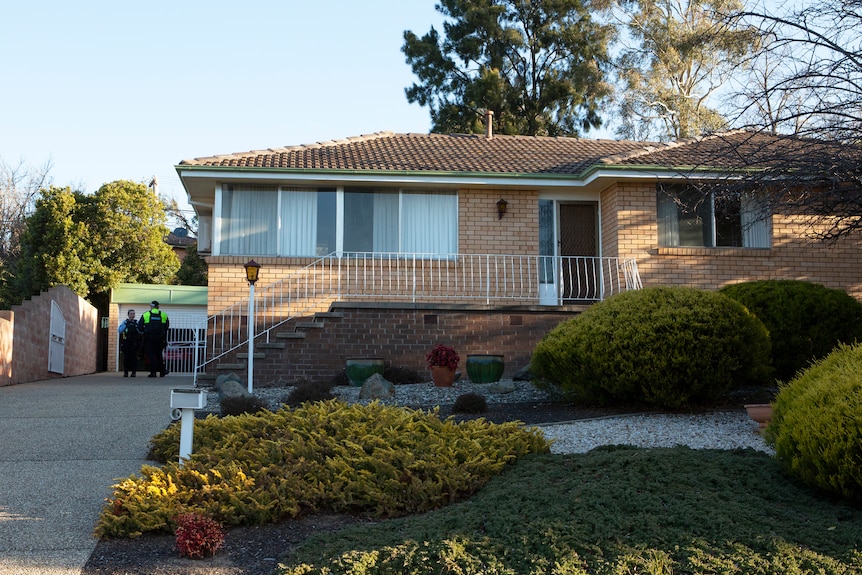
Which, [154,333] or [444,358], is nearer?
[444,358]

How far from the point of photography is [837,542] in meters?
4.77

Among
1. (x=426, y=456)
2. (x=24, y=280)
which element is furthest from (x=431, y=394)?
(x=24, y=280)

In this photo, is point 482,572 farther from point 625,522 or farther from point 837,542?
point 837,542

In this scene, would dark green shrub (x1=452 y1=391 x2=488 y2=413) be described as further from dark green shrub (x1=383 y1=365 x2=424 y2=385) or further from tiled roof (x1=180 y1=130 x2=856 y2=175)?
tiled roof (x1=180 y1=130 x2=856 y2=175)

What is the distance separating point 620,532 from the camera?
4.82 m

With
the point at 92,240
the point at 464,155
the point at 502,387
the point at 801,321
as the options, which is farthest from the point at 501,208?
the point at 92,240

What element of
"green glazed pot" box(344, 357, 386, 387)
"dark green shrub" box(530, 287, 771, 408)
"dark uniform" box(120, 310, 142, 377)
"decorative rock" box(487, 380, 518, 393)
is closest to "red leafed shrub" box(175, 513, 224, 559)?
"dark green shrub" box(530, 287, 771, 408)

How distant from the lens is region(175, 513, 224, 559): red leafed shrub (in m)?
4.86

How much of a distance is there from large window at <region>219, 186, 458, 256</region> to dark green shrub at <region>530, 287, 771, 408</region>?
6.45 m

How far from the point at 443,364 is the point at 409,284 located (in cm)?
340

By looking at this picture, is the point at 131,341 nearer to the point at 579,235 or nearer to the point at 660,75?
the point at 579,235

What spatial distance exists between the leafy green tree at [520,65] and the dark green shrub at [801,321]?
2014 centimetres

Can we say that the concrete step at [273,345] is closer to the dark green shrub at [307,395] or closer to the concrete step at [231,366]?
the concrete step at [231,366]

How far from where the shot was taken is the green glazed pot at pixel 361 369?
12656 mm
